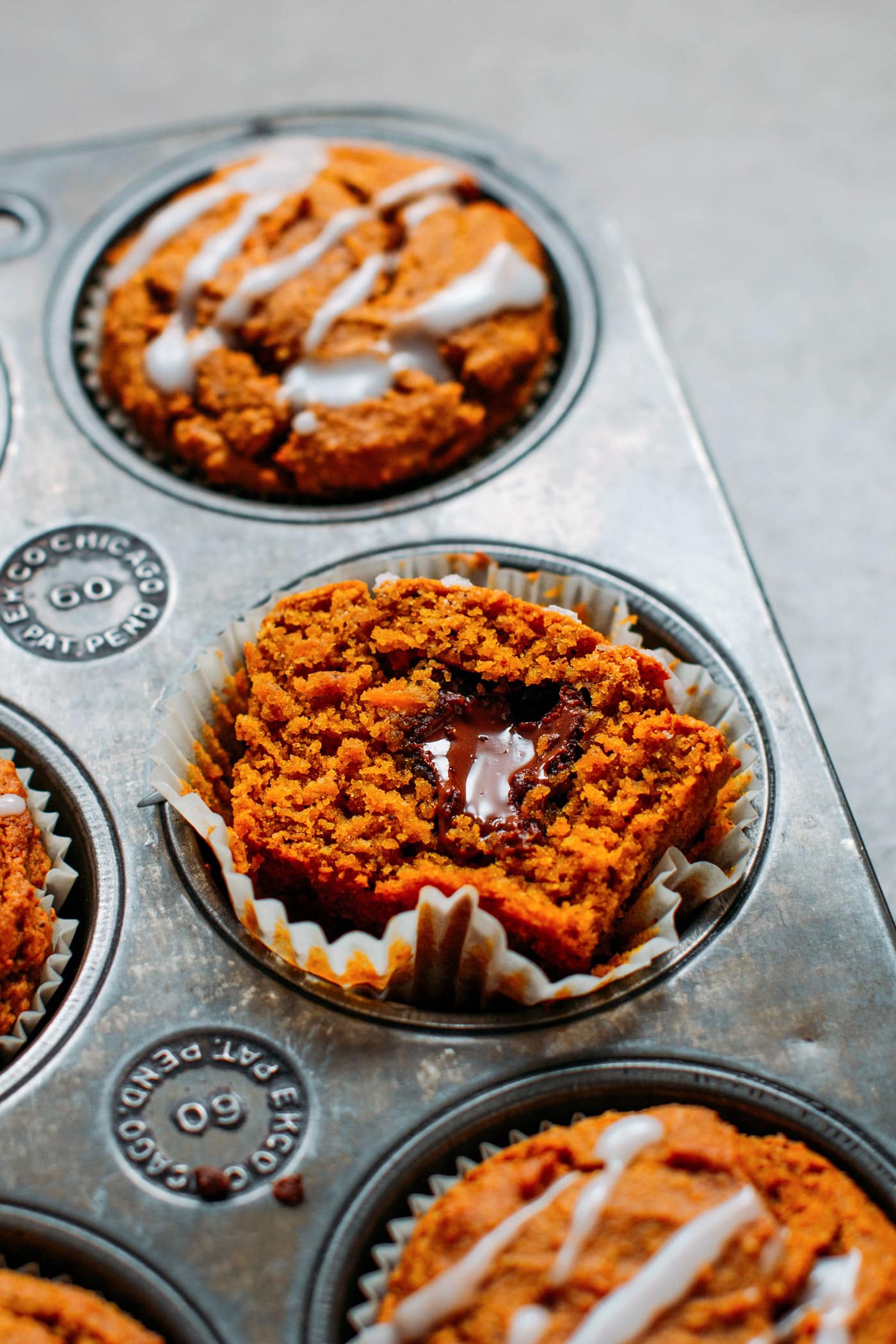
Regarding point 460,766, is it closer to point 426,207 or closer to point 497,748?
point 497,748

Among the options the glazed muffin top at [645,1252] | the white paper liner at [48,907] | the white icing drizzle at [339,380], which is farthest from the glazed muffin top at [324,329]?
the glazed muffin top at [645,1252]

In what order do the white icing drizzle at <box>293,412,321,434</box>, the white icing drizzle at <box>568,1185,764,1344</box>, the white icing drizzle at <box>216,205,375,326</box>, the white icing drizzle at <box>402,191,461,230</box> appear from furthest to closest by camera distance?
the white icing drizzle at <box>402,191,461,230</box>, the white icing drizzle at <box>216,205,375,326</box>, the white icing drizzle at <box>293,412,321,434</box>, the white icing drizzle at <box>568,1185,764,1344</box>

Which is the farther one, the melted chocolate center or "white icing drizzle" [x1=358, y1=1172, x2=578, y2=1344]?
the melted chocolate center

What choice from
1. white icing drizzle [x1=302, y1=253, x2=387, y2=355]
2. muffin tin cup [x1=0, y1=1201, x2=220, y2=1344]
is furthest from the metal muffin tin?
white icing drizzle [x1=302, y1=253, x2=387, y2=355]

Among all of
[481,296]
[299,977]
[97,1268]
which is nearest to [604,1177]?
[299,977]

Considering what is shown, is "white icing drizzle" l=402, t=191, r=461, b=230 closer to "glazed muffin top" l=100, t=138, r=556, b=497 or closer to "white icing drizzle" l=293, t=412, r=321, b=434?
"glazed muffin top" l=100, t=138, r=556, b=497

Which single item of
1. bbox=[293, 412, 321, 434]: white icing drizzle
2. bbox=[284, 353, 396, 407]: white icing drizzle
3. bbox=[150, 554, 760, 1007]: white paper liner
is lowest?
bbox=[150, 554, 760, 1007]: white paper liner
